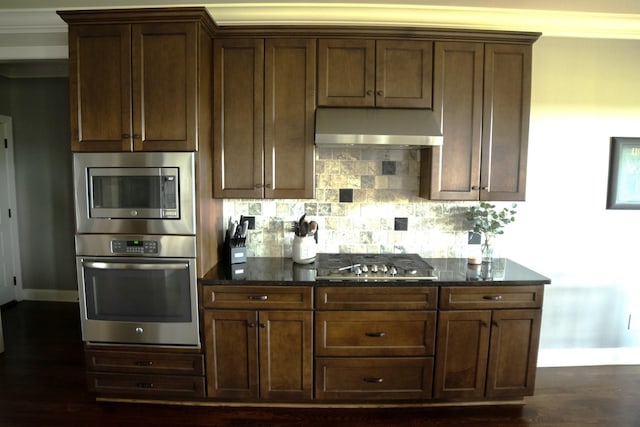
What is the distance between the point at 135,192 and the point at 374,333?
169cm

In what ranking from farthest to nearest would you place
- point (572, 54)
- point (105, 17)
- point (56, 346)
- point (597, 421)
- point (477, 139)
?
1. point (56, 346)
2. point (572, 54)
3. point (477, 139)
4. point (597, 421)
5. point (105, 17)

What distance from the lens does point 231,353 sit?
2271 mm

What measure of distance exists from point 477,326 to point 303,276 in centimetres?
113

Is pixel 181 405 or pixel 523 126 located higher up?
pixel 523 126

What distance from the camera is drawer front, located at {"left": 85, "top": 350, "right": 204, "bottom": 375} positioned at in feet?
7.53

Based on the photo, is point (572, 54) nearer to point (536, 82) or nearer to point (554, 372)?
point (536, 82)

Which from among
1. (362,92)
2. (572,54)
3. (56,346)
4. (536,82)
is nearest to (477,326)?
(362,92)

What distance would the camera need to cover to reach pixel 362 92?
2.43m

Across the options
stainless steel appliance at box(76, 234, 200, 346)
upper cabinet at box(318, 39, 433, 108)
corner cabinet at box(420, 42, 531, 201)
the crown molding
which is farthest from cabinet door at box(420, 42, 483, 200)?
stainless steel appliance at box(76, 234, 200, 346)

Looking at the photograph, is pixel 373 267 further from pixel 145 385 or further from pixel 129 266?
pixel 145 385

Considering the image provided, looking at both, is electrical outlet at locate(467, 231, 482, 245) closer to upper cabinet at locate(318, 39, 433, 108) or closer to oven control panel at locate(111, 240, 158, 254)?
upper cabinet at locate(318, 39, 433, 108)

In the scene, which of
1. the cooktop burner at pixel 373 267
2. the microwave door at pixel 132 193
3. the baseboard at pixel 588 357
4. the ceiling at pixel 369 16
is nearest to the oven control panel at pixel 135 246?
the microwave door at pixel 132 193

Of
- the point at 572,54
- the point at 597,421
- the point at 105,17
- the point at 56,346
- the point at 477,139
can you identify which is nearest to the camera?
the point at 105,17

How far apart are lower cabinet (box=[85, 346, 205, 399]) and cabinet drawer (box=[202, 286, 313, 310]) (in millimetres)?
432
